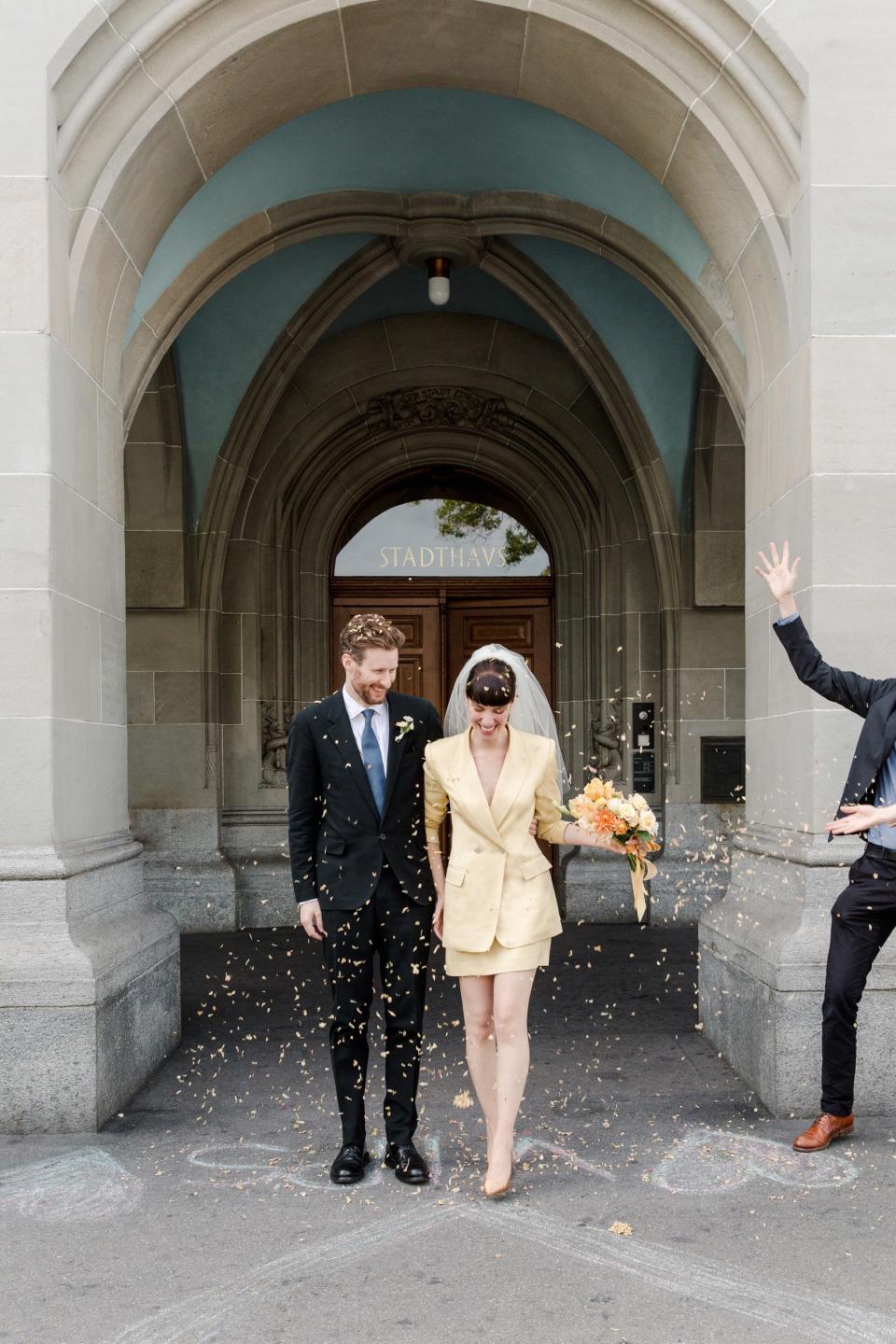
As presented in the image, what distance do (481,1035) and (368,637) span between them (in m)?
1.34

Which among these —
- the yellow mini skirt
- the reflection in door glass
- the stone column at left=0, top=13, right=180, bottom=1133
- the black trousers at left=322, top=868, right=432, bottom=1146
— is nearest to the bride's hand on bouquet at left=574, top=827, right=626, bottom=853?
the yellow mini skirt

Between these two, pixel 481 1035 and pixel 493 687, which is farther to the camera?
pixel 481 1035

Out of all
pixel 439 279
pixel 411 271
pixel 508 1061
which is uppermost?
pixel 411 271

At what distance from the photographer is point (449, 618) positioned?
11219mm

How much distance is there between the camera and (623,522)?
1027 cm

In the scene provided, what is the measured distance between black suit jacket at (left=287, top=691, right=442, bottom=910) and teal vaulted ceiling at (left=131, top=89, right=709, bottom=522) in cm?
335

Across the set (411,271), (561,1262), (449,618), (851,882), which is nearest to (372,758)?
(561,1262)

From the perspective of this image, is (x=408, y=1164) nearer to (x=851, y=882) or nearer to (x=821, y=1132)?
(x=821, y=1132)

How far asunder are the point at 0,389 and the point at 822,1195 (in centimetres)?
402

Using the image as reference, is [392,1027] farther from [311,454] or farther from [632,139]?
[311,454]

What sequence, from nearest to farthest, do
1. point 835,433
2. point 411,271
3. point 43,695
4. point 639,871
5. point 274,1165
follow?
point 639,871
point 274,1165
point 43,695
point 835,433
point 411,271

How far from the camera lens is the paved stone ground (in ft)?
9.98

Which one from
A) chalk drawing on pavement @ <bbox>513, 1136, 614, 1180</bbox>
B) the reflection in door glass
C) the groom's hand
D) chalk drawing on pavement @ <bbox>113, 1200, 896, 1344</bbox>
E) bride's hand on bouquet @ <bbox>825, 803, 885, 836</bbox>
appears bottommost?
chalk drawing on pavement @ <bbox>513, 1136, 614, 1180</bbox>

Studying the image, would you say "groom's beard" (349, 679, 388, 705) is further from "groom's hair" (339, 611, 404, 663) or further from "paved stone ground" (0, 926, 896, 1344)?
"paved stone ground" (0, 926, 896, 1344)
